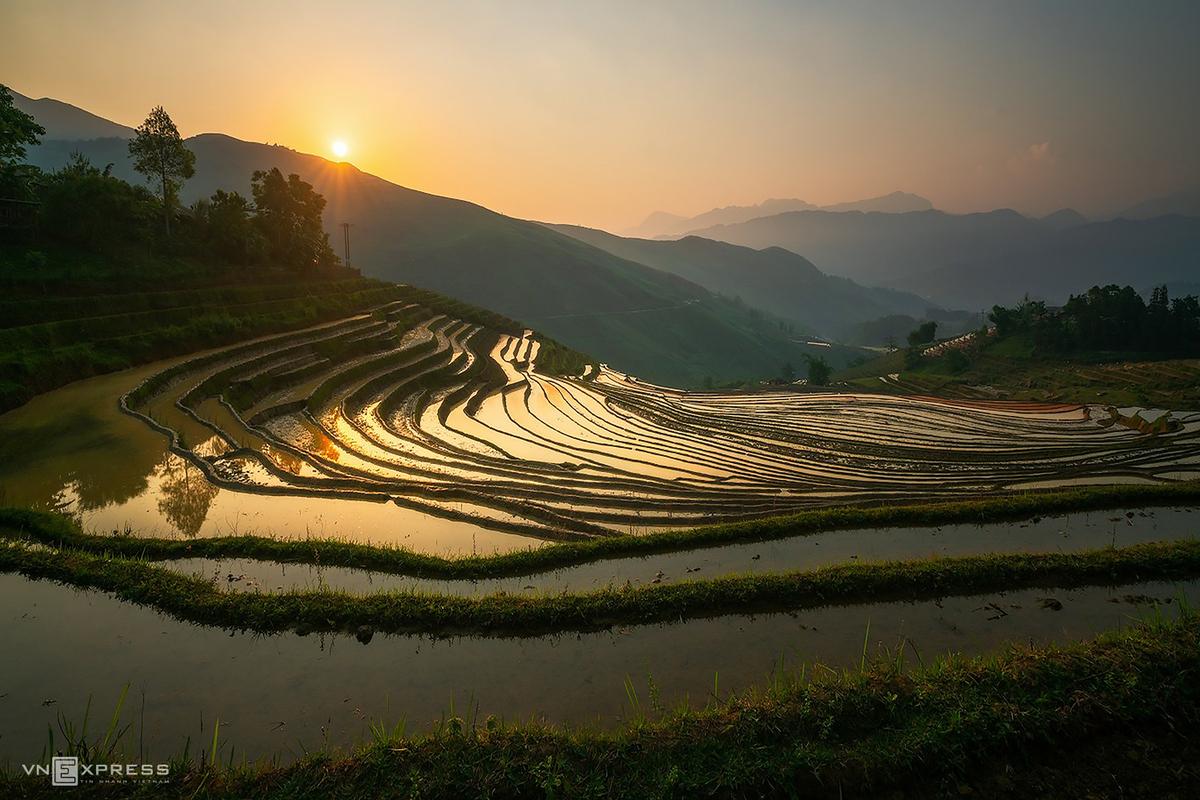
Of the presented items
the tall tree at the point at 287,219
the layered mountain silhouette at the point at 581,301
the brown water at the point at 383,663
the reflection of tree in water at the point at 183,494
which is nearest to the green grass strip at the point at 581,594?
the brown water at the point at 383,663

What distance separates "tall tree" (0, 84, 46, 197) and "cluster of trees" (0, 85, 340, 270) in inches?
1.3

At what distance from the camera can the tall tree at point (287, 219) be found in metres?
43.5

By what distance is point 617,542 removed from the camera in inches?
429

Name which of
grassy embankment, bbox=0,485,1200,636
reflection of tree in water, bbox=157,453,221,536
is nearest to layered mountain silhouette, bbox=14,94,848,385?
reflection of tree in water, bbox=157,453,221,536

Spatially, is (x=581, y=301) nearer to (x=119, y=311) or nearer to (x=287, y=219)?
(x=287, y=219)

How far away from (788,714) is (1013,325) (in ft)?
259

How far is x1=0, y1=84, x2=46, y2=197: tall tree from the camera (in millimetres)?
20016

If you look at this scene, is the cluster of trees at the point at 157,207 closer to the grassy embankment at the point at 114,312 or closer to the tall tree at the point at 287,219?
the tall tree at the point at 287,219

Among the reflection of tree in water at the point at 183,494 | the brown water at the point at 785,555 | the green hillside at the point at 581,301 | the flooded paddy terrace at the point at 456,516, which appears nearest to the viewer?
the flooded paddy terrace at the point at 456,516

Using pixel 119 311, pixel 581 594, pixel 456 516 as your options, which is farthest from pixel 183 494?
pixel 119 311

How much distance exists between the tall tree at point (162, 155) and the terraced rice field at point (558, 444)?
1309 centimetres

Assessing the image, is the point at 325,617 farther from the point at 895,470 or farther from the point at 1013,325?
the point at 1013,325

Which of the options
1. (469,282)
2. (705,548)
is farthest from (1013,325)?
(469,282)

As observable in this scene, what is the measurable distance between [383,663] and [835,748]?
18.1 ft
